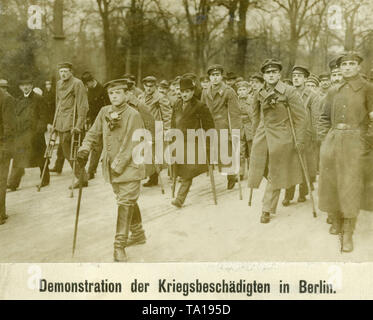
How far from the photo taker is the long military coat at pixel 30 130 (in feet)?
19.8

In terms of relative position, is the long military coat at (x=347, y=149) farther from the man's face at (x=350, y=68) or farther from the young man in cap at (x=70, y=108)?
the young man in cap at (x=70, y=108)

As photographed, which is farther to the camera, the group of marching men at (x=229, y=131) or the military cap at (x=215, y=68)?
the military cap at (x=215, y=68)

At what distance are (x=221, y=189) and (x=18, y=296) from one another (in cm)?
349

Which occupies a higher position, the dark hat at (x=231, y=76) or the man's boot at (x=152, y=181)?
the dark hat at (x=231, y=76)

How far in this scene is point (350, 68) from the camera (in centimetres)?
460

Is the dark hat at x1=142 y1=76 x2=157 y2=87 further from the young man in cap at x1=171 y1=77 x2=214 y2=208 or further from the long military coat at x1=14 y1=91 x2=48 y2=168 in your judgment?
the long military coat at x1=14 y1=91 x2=48 y2=168

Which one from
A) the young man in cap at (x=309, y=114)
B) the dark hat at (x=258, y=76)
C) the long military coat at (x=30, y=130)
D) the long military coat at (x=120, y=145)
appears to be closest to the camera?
the long military coat at (x=120, y=145)

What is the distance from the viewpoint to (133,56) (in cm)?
607

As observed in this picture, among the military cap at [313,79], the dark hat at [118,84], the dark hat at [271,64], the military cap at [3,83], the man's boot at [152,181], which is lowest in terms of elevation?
the man's boot at [152,181]

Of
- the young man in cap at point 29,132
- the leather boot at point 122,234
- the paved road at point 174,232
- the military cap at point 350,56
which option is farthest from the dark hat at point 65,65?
the military cap at point 350,56

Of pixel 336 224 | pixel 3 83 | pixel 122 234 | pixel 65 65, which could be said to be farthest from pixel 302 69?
pixel 3 83

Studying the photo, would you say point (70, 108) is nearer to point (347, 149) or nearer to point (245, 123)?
point (245, 123)

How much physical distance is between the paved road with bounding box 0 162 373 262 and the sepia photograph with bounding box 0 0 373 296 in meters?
0.02

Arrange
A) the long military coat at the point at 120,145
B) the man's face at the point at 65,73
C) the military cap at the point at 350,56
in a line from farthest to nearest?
the man's face at the point at 65,73
the military cap at the point at 350,56
the long military coat at the point at 120,145
